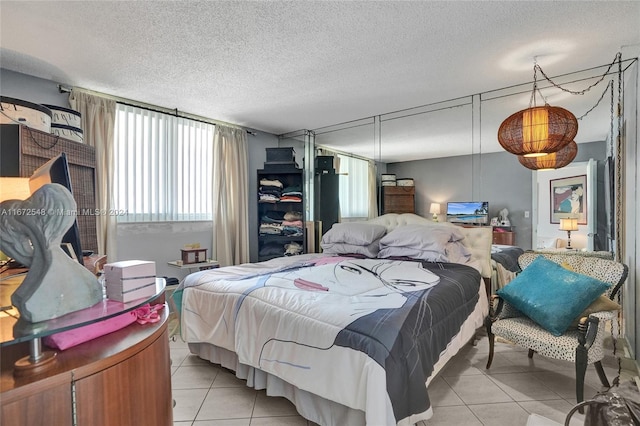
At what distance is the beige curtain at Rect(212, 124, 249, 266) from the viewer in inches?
163

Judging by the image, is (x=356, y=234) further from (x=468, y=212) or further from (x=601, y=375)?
(x=601, y=375)

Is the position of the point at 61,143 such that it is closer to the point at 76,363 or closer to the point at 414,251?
the point at 76,363

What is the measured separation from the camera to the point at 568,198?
295 centimetres

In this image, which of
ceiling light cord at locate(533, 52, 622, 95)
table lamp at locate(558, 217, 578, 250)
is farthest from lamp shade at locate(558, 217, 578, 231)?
ceiling light cord at locate(533, 52, 622, 95)

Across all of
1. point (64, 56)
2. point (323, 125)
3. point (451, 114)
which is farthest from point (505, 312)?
point (64, 56)

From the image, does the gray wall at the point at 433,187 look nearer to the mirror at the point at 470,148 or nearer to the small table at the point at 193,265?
the mirror at the point at 470,148

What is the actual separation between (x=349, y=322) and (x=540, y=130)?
6.78 ft

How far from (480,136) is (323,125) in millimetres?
2025

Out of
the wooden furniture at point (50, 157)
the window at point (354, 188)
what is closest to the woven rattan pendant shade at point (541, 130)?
the window at point (354, 188)

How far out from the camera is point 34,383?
0.71 meters

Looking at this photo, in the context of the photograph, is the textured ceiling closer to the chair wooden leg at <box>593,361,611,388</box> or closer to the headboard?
the headboard

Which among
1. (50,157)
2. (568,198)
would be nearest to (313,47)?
(50,157)

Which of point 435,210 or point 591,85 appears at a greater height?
point 591,85

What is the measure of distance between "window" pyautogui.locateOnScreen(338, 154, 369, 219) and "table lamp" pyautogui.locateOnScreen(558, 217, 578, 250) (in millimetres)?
2040
